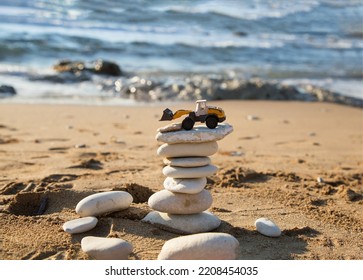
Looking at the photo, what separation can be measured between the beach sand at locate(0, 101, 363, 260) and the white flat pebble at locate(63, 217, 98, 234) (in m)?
0.05

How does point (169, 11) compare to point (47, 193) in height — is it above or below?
above

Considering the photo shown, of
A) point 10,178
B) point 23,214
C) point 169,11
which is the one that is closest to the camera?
point 23,214

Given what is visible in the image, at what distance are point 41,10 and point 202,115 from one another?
21587 mm

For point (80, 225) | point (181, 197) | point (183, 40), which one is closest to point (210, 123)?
point (181, 197)

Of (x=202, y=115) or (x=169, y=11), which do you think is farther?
(x=169, y=11)

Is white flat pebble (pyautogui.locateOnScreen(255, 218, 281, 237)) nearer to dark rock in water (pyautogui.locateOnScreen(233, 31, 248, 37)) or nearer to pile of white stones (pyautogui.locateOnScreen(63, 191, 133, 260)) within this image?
pile of white stones (pyautogui.locateOnScreen(63, 191, 133, 260))

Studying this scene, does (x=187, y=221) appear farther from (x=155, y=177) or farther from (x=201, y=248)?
(x=155, y=177)

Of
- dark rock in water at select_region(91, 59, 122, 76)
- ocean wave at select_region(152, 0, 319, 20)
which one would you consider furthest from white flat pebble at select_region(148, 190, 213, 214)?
ocean wave at select_region(152, 0, 319, 20)

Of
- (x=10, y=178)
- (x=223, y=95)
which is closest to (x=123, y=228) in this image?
(x=10, y=178)

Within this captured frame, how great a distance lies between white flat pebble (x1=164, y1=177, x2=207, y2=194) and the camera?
429 cm

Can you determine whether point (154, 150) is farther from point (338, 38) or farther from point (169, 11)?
point (169, 11)

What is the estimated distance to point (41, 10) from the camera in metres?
24.5

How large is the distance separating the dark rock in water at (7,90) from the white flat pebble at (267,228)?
Result: 6.95 meters

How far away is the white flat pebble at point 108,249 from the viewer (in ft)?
12.4
